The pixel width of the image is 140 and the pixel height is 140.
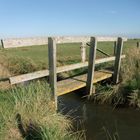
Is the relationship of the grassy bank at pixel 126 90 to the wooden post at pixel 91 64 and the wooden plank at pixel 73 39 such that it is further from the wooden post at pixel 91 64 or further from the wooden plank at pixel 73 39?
the wooden plank at pixel 73 39

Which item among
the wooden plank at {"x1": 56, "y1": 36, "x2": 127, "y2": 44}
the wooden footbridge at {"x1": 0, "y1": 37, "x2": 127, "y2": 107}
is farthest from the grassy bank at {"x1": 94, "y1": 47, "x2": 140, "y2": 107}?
the wooden plank at {"x1": 56, "y1": 36, "x2": 127, "y2": 44}

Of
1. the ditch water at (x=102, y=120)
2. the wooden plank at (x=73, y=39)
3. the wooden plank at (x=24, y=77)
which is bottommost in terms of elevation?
the ditch water at (x=102, y=120)

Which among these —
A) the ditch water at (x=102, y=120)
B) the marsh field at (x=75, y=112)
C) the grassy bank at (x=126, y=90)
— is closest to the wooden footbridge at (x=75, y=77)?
the marsh field at (x=75, y=112)

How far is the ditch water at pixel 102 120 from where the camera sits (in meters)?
6.16

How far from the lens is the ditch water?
20.2 ft

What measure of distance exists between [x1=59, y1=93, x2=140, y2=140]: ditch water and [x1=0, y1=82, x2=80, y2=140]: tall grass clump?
0.85 metres

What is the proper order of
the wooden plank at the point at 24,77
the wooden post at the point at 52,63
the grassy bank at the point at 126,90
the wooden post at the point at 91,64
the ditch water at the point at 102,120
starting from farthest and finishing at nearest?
the grassy bank at the point at 126,90, the wooden post at the point at 91,64, the ditch water at the point at 102,120, the wooden post at the point at 52,63, the wooden plank at the point at 24,77

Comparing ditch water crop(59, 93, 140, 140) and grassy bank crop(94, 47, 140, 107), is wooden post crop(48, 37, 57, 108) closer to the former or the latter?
ditch water crop(59, 93, 140, 140)

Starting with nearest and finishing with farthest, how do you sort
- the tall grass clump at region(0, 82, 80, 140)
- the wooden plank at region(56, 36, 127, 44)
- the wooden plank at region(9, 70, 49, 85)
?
the tall grass clump at region(0, 82, 80, 140), the wooden plank at region(9, 70, 49, 85), the wooden plank at region(56, 36, 127, 44)

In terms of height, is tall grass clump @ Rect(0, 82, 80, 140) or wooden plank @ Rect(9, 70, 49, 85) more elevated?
wooden plank @ Rect(9, 70, 49, 85)

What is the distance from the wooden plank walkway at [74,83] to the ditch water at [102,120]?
0.79m

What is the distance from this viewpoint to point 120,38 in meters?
9.09

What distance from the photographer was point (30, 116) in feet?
17.0

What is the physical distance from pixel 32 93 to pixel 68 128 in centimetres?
129
